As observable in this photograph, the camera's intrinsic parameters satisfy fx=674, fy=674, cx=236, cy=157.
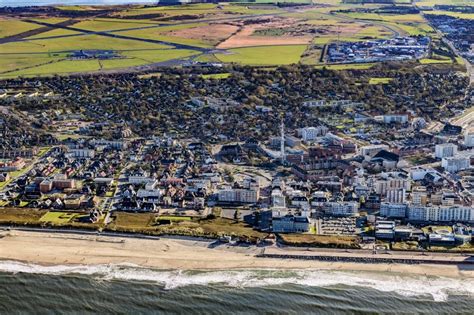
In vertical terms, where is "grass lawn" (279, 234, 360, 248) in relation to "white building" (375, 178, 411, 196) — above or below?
below

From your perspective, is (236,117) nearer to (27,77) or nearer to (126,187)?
(126,187)

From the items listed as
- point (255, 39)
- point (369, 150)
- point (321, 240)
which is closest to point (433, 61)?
point (255, 39)

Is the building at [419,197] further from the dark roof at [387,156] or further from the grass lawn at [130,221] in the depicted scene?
the grass lawn at [130,221]

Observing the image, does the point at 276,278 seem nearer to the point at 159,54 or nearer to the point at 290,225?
the point at 290,225

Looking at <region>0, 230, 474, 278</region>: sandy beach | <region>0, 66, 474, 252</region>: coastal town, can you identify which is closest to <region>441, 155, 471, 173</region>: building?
<region>0, 66, 474, 252</region>: coastal town

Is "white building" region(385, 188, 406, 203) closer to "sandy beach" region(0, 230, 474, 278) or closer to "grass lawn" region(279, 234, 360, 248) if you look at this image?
"grass lawn" region(279, 234, 360, 248)

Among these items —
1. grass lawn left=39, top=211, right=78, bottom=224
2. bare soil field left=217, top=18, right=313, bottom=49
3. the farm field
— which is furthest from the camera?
bare soil field left=217, top=18, right=313, bottom=49

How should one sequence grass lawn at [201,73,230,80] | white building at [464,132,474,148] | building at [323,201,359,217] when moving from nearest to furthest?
building at [323,201,359,217], white building at [464,132,474,148], grass lawn at [201,73,230,80]
